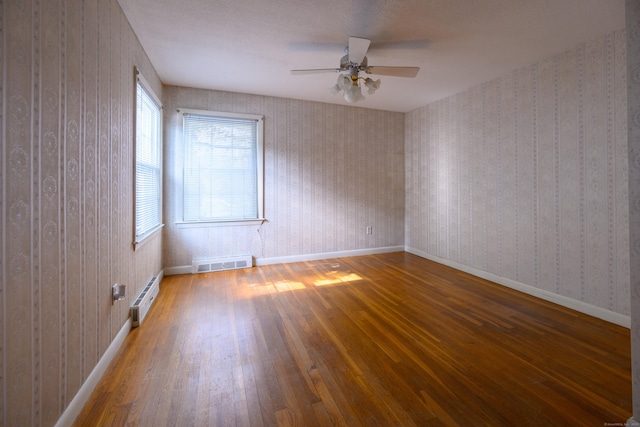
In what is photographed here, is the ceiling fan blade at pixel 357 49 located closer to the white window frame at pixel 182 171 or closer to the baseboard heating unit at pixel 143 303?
the white window frame at pixel 182 171

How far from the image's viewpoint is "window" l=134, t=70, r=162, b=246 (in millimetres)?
2639

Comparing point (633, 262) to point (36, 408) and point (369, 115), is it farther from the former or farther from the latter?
point (369, 115)

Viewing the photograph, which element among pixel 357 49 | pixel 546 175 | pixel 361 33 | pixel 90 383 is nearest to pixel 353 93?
pixel 357 49

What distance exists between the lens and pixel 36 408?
111 centimetres

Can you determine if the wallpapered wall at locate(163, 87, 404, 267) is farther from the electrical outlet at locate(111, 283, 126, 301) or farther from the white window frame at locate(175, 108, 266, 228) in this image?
the electrical outlet at locate(111, 283, 126, 301)

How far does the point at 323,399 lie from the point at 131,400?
1055mm

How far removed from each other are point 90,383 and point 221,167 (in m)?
2.96

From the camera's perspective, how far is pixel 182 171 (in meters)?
3.81

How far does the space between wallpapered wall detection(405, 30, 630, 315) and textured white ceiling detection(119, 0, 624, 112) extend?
0.29 m

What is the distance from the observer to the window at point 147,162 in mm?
2639

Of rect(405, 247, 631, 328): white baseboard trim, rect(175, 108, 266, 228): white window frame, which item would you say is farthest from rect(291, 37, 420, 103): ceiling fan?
rect(405, 247, 631, 328): white baseboard trim

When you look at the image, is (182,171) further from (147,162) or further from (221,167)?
(147,162)

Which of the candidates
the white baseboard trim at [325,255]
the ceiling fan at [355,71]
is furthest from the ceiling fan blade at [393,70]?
the white baseboard trim at [325,255]

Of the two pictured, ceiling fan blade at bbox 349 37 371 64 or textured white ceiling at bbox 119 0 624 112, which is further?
ceiling fan blade at bbox 349 37 371 64
